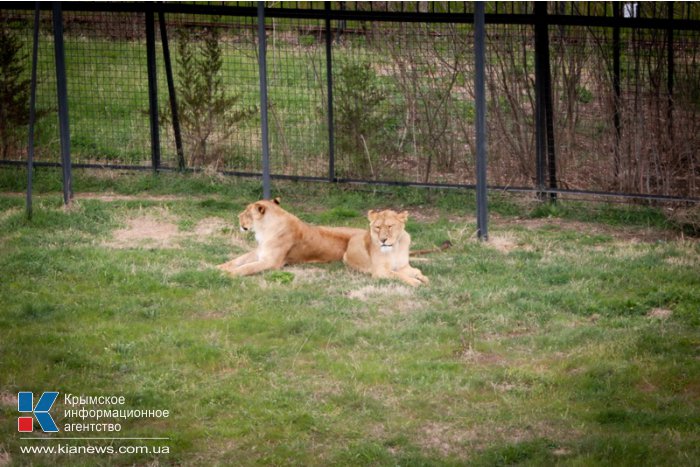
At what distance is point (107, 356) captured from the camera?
8.45 meters

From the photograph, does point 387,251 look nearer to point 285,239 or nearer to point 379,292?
point 379,292

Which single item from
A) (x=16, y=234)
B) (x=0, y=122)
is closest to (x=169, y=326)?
(x=16, y=234)

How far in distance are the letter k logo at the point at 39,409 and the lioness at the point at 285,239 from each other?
3418 mm

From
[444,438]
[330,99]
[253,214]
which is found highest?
[330,99]

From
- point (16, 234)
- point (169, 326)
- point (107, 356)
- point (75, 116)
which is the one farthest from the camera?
point (75, 116)

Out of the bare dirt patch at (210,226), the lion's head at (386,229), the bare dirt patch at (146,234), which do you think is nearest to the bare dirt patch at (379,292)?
the lion's head at (386,229)

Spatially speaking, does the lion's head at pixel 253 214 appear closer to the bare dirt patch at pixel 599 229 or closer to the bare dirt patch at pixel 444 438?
the bare dirt patch at pixel 599 229

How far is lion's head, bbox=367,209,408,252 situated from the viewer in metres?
10.4

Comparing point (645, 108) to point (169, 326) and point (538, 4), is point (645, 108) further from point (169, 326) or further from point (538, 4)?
point (169, 326)

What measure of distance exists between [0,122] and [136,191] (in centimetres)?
253

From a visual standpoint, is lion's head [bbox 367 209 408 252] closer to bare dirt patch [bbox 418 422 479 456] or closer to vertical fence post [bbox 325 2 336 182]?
bare dirt patch [bbox 418 422 479 456]

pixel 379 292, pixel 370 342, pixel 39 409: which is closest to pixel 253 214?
pixel 379 292

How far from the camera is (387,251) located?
1049 centimetres

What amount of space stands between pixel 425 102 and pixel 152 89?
353 cm
